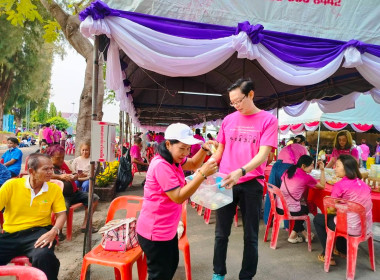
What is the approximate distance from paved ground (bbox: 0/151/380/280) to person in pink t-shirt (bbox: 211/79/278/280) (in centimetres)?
65

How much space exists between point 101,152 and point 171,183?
1.31 m

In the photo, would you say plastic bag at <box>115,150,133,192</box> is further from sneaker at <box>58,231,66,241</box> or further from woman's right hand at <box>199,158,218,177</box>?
woman's right hand at <box>199,158,218,177</box>

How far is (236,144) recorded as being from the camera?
8.86 feet

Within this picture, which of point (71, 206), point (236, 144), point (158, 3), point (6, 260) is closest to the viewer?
point (6, 260)

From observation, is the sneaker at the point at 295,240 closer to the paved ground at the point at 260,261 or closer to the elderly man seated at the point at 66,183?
the paved ground at the point at 260,261

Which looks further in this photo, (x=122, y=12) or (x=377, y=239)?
(x=377, y=239)

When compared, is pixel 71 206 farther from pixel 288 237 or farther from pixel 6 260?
pixel 288 237

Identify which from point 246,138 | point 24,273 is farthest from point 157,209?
point 246,138

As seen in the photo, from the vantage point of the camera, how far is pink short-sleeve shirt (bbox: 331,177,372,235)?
10.5 feet

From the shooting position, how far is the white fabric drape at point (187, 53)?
9.57ft

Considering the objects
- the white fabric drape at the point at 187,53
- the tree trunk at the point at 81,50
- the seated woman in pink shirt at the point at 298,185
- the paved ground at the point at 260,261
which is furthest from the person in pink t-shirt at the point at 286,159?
the tree trunk at the point at 81,50

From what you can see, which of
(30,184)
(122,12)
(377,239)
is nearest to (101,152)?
(30,184)

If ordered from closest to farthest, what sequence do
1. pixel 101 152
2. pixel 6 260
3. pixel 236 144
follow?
pixel 6 260
pixel 236 144
pixel 101 152

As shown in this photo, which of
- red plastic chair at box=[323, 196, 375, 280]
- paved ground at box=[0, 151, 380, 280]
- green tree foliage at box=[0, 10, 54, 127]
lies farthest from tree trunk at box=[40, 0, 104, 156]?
green tree foliage at box=[0, 10, 54, 127]
